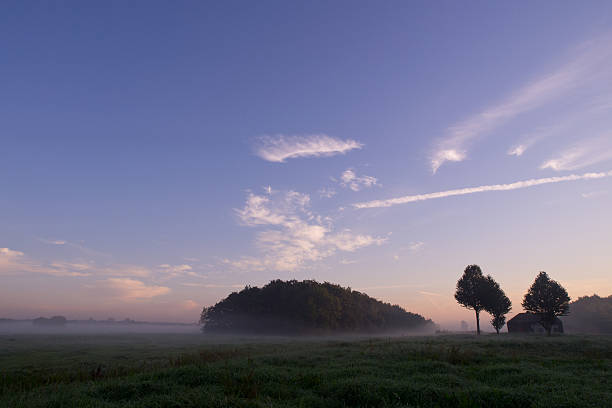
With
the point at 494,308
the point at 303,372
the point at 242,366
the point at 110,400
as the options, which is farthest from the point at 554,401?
the point at 494,308

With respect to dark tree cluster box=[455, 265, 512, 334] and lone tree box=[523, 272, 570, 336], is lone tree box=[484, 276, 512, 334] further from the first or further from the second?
lone tree box=[523, 272, 570, 336]

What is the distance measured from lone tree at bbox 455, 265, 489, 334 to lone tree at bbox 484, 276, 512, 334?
2.90 feet

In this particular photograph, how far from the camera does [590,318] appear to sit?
128 m

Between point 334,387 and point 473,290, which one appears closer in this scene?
point 334,387

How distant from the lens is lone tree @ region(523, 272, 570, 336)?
7025cm

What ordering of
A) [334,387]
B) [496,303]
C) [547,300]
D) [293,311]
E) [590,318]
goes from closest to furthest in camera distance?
[334,387] → [547,300] → [496,303] → [293,311] → [590,318]

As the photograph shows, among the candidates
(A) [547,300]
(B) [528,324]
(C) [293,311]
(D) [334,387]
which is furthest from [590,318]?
(D) [334,387]

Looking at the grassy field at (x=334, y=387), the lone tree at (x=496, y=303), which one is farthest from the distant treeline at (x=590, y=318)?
the grassy field at (x=334, y=387)

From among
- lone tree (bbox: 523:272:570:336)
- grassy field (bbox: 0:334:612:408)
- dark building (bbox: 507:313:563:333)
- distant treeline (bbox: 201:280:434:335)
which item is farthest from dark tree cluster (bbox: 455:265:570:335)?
grassy field (bbox: 0:334:612:408)

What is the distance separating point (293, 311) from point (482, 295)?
181 ft

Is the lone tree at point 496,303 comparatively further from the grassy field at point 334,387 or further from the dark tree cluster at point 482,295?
the grassy field at point 334,387

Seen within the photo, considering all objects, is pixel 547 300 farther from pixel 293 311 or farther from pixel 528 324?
pixel 293 311

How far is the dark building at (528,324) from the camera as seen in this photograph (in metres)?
81.1

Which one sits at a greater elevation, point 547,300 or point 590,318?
point 547,300
